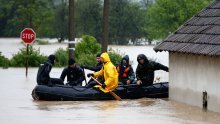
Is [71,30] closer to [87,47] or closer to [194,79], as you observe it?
[194,79]

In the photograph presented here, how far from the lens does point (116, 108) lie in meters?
23.8

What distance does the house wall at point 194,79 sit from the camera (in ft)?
74.1

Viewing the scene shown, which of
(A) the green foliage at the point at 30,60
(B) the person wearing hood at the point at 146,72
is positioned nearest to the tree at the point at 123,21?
(A) the green foliage at the point at 30,60

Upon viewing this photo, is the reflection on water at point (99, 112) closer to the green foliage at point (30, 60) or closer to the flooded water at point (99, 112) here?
the flooded water at point (99, 112)

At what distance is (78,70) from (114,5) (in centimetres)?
7661

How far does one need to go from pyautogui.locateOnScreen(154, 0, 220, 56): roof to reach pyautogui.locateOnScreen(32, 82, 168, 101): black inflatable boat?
5.02 ft

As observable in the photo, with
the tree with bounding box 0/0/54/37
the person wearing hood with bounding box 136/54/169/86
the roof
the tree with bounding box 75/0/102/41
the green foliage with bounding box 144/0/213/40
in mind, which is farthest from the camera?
the tree with bounding box 0/0/54/37

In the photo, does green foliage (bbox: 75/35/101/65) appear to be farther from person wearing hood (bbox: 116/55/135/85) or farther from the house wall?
the house wall

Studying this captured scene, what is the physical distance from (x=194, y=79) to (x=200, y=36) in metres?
1.22

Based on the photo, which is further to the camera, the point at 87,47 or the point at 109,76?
the point at 87,47

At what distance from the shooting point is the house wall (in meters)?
22.6

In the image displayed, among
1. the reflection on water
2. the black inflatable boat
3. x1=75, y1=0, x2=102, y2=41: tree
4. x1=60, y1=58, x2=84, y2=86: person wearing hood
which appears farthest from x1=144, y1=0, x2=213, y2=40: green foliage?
the reflection on water

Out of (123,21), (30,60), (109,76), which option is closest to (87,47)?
(30,60)

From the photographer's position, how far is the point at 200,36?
23.8 m
